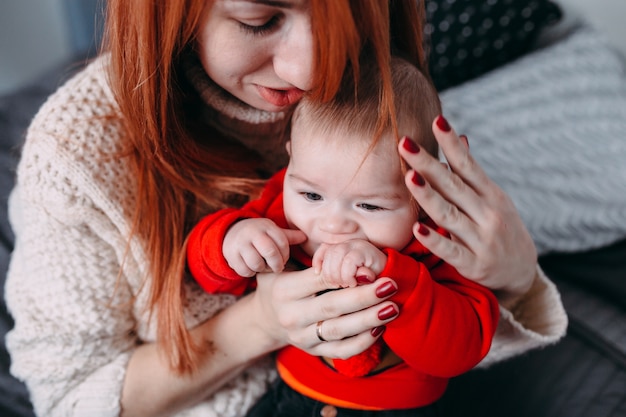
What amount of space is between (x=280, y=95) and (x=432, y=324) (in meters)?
0.37

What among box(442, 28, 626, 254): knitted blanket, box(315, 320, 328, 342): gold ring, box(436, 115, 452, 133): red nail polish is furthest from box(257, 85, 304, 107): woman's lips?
box(442, 28, 626, 254): knitted blanket

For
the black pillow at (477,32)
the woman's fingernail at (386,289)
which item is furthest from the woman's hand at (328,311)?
the black pillow at (477,32)

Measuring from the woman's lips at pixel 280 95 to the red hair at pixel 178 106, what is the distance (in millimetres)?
88

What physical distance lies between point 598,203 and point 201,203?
918 mm

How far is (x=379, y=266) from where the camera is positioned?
31.7 inches

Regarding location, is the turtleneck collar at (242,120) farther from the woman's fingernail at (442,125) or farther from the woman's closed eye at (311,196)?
the woman's fingernail at (442,125)

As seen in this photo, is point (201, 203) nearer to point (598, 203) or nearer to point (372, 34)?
point (372, 34)

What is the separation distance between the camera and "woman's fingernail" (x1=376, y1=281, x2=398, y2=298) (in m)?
0.78

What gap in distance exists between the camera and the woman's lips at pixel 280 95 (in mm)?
891

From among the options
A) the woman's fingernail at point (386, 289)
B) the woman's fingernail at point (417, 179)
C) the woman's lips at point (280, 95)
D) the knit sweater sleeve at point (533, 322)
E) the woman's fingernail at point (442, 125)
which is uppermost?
the woman's lips at point (280, 95)

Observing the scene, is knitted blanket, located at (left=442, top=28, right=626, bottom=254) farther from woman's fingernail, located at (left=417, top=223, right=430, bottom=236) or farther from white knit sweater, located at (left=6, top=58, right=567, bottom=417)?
woman's fingernail, located at (left=417, top=223, right=430, bottom=236)

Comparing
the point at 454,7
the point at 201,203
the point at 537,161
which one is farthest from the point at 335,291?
the point at 454,7

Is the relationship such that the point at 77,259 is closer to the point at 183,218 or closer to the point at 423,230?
the point at 183,218

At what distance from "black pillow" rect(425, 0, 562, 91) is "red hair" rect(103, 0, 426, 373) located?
1.92 ft
